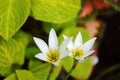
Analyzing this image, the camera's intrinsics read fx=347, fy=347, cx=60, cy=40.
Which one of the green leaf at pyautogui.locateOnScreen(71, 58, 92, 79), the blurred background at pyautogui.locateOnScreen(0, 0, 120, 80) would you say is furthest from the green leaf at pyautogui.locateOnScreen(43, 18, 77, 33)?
the green leaf at pyautogui.locateOnScreen(71, 58, 92, 79)

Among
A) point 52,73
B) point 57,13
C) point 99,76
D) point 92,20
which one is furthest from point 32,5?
point 99,76

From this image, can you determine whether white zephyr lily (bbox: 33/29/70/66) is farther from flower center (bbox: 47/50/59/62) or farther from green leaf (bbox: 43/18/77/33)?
green leaf (bbox: 43/18/77/33)

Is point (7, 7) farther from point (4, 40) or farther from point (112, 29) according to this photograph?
point (112, 29)

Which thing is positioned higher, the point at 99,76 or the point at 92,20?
the point at 92,20

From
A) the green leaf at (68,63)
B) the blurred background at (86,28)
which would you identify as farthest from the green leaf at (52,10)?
the green leaf at (68,63)

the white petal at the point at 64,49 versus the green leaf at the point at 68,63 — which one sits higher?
the white petal at the point at 64,49

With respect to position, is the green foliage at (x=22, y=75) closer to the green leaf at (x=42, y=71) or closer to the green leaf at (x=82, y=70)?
the green leaf at (x=42, y=71)
